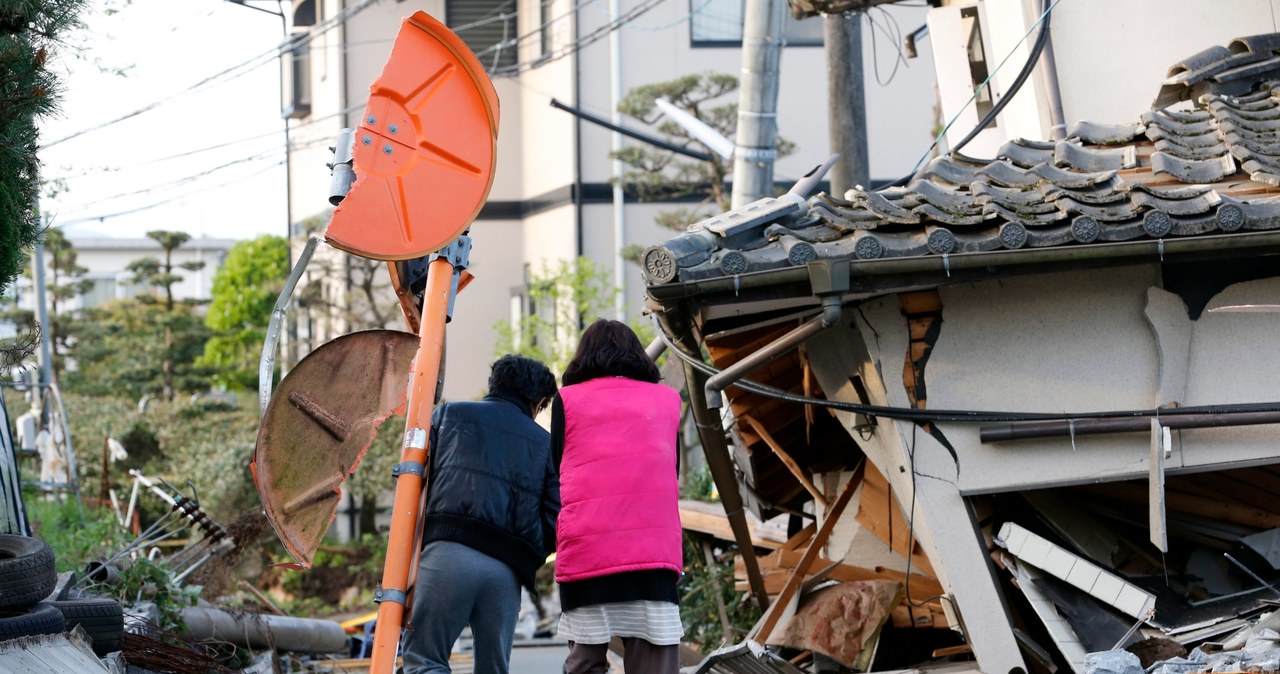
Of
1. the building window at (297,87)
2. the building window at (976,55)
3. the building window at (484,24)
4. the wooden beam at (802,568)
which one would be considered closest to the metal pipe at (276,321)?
the wooden beam at (802,568)

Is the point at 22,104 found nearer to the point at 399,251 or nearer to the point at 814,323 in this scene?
the point at 399,251

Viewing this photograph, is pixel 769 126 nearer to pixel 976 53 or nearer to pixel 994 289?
pixel 976 53

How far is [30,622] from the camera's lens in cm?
570

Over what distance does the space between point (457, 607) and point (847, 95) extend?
29.6 ft

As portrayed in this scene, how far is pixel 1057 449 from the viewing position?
6836mm

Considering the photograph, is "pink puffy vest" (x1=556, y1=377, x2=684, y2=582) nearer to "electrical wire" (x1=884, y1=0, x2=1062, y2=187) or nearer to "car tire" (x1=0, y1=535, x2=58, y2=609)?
"car tire" (x1=0, y1=535, x2=58, y2=609)

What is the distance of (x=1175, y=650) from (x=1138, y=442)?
991 mm

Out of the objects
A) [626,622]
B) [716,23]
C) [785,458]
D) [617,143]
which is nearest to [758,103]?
[785,458]

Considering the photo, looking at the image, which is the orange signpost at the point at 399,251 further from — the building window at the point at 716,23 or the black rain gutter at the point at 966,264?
the building window at the point at 716,23

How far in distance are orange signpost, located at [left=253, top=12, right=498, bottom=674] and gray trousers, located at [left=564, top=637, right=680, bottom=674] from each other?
1202 mm

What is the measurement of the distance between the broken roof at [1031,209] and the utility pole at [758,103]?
3408mm

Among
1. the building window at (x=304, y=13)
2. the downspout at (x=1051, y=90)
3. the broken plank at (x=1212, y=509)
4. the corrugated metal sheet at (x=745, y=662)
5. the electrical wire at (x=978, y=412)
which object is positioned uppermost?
the building window at (x=304, y=13)

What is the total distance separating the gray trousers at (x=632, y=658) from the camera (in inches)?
240

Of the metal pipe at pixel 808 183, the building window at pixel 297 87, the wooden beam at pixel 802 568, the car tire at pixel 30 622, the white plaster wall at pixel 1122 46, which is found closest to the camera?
the car tire at pixel 30 622
